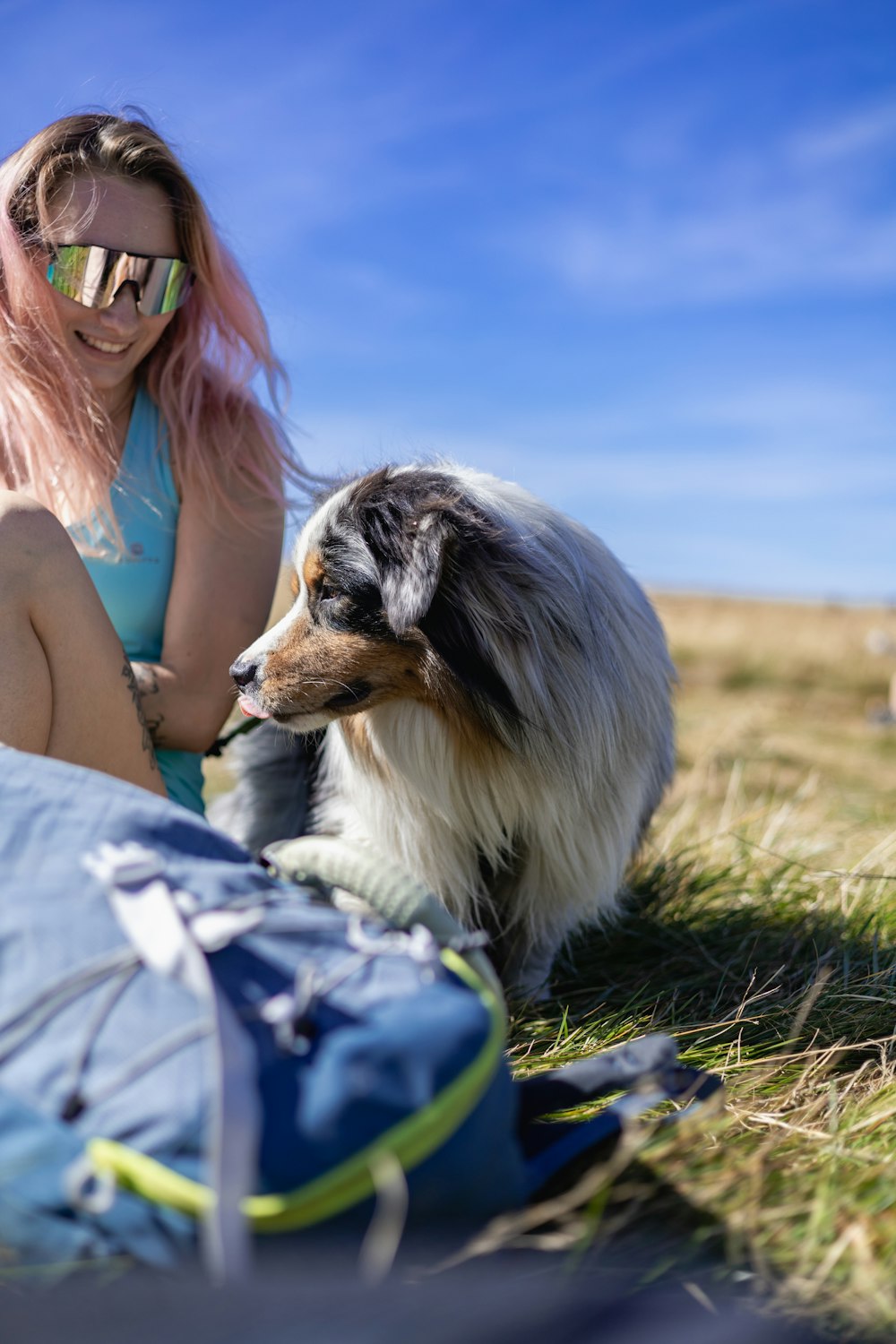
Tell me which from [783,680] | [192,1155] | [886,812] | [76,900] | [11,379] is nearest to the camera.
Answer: [192,1155]

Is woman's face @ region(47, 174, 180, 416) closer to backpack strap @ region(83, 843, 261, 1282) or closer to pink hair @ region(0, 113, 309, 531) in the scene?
pink hair @ region(0, 113, 309, 531)

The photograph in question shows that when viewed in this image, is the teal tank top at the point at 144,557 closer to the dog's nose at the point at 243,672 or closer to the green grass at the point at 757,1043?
the dog's nose at the point at 243,672

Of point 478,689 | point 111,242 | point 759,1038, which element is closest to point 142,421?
point 111,242

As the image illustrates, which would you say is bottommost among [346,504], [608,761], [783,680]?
[783,680]

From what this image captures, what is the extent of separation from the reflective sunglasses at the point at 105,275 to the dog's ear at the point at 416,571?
3.64 feet

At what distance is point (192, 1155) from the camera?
49.2 inches

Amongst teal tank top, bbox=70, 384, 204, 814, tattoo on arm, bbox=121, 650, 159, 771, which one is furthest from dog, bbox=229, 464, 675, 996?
teal tank top, bbox=70, 384, 204, 814

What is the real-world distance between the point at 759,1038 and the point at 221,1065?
1.58 m

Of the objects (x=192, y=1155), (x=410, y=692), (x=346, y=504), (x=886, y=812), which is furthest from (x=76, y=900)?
(x=886, y=812)

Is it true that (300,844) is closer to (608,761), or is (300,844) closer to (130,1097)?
(130,1097)

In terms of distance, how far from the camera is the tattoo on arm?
2.57 meters

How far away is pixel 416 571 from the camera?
2.36m

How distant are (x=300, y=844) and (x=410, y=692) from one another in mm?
846

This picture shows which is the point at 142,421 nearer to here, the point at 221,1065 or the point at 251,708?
the point at 251,708
